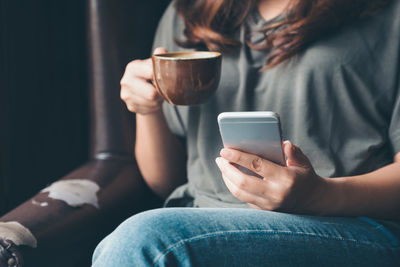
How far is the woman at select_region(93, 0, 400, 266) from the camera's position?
2.51ft

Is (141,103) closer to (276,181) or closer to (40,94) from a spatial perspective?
(276,181)

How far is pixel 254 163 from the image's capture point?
0.77 m

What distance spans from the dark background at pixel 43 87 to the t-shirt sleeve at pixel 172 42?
5.0 inches

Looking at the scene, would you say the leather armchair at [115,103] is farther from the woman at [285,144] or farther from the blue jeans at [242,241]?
the blue jeans at [242,241]

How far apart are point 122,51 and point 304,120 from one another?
1.92ft

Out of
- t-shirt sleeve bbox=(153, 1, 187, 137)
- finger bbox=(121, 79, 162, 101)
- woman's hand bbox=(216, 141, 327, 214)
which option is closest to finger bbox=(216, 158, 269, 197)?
woman's hand bbox=(216, 141, 327, 214)

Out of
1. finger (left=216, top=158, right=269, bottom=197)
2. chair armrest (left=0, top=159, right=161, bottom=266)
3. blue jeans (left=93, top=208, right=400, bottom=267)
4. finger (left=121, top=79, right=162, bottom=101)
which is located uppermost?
finger (left=121, top=79, right=162, bottom=101)

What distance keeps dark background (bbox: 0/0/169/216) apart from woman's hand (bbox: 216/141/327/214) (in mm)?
643

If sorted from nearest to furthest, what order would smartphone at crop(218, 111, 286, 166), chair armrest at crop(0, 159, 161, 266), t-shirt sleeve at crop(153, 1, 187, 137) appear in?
smartphone at crop(218, 111, 286, 166), chair armrest at crop(0, 159, 161, 266), t-shirt sleeve at crop(153, 1, 187, 137)

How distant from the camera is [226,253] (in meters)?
0.75

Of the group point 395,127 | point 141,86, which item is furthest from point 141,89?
point 395,127

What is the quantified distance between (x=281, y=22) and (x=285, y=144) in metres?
0.33

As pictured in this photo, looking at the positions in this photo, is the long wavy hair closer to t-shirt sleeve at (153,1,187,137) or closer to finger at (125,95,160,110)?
t-shirt sleeve at (153,1,187,137)

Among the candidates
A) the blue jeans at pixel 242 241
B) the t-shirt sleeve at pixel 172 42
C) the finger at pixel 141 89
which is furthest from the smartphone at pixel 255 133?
the t-shirt sleeve at pixel 172 42
